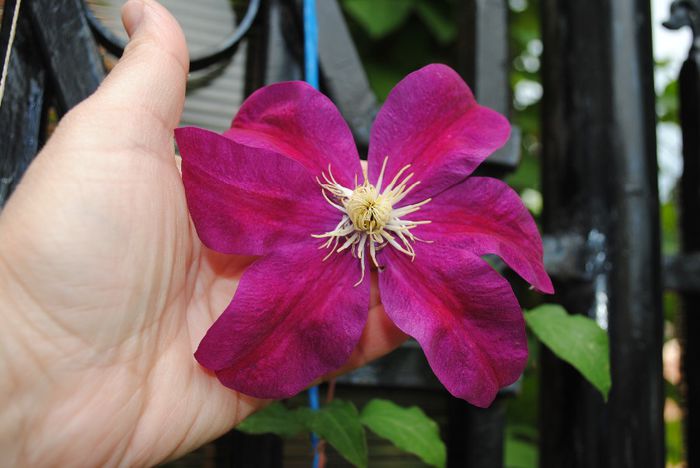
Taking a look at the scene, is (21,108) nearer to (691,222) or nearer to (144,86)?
(144,86)

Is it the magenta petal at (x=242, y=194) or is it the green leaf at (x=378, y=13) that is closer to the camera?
the magenta petal at (x=242, y=194)

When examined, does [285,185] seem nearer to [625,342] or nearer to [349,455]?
[349,455]

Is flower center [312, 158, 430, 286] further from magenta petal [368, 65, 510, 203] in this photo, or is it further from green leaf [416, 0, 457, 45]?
green leaf [416, 0, 457, 45]

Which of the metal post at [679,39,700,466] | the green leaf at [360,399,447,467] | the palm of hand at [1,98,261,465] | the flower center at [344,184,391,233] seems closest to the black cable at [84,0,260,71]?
the palm of hand at [1,98,261,465]

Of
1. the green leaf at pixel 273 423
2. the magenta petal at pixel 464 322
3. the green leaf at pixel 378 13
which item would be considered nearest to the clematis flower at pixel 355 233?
the magenta petal at pixel 464 322

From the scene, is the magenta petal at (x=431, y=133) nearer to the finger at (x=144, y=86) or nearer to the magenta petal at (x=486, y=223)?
the magenta petal at (x=486, y=223)
